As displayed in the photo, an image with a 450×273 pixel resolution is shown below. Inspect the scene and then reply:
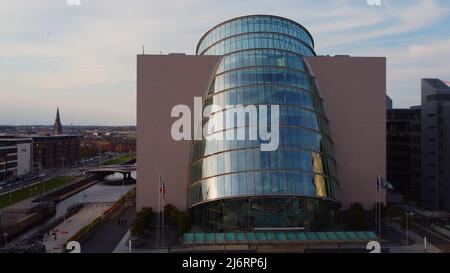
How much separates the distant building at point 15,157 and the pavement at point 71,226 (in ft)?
89.2

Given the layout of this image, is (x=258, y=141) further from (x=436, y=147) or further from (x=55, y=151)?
(x=55, y=151)

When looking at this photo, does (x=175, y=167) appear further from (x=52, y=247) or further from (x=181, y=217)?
(x=52, y=247)

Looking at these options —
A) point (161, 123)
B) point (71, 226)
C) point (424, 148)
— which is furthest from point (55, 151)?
point (424, 148)

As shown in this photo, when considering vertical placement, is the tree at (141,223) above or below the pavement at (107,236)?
above

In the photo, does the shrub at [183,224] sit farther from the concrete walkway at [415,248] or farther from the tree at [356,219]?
the concrete walkway at [415,248]

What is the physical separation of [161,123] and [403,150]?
1213 inches

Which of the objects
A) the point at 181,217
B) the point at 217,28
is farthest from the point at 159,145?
the point at 217,28

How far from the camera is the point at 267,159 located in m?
24.5

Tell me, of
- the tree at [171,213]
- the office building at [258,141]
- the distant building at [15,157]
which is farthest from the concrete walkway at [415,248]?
the distant building at [15,157]

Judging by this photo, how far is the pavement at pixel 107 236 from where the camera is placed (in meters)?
21.8

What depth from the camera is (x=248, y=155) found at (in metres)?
24.7

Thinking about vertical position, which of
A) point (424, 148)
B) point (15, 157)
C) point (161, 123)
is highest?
point (161, 123)

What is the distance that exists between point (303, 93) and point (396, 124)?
2427 cm

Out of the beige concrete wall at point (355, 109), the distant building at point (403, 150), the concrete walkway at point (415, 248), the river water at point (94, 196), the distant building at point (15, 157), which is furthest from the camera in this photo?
the distant building at point (15, 157)
